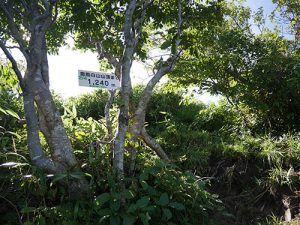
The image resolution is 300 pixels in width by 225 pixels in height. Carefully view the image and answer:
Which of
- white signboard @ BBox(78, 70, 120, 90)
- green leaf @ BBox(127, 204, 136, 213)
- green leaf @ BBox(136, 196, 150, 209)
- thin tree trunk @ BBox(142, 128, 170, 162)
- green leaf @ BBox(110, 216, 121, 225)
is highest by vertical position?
white signboard @ BBox(78, 70, 120, 90)

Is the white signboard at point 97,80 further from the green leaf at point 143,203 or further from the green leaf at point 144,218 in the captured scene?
the green leaf at point 144,218

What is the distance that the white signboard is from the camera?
288 centimetres

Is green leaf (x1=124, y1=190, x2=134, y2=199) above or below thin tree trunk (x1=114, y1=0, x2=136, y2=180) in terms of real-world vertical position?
below

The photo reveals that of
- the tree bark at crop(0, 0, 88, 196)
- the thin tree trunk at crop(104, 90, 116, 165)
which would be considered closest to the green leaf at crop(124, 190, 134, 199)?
the tree bark at crop(0, 0, 88, 196)

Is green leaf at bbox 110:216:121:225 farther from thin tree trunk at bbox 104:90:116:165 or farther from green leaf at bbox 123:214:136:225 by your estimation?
thin tree trunk at bbox 104:90:116:165

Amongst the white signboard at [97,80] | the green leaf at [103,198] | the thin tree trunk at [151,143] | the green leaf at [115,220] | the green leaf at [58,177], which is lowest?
the green leaf at [115,220]

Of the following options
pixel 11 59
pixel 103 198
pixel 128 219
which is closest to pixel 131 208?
pixel 128 219

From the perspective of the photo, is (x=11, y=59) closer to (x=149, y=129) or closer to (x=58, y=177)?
(x=58, y=177)

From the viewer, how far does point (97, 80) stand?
2980mm

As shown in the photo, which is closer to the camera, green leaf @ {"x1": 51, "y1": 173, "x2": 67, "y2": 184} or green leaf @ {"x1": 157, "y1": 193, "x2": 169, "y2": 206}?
green leaf @ {"x1": 51, "y1": 173, "x2": 67, "y2": 184}

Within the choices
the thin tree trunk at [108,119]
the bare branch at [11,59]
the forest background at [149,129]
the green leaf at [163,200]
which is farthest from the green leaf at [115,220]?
the bare branch at [11,59]

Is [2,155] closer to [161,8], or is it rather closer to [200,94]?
[161,8]

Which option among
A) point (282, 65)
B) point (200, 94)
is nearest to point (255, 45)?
point (282, 65)

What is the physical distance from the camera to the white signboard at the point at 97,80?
9.46 feet
